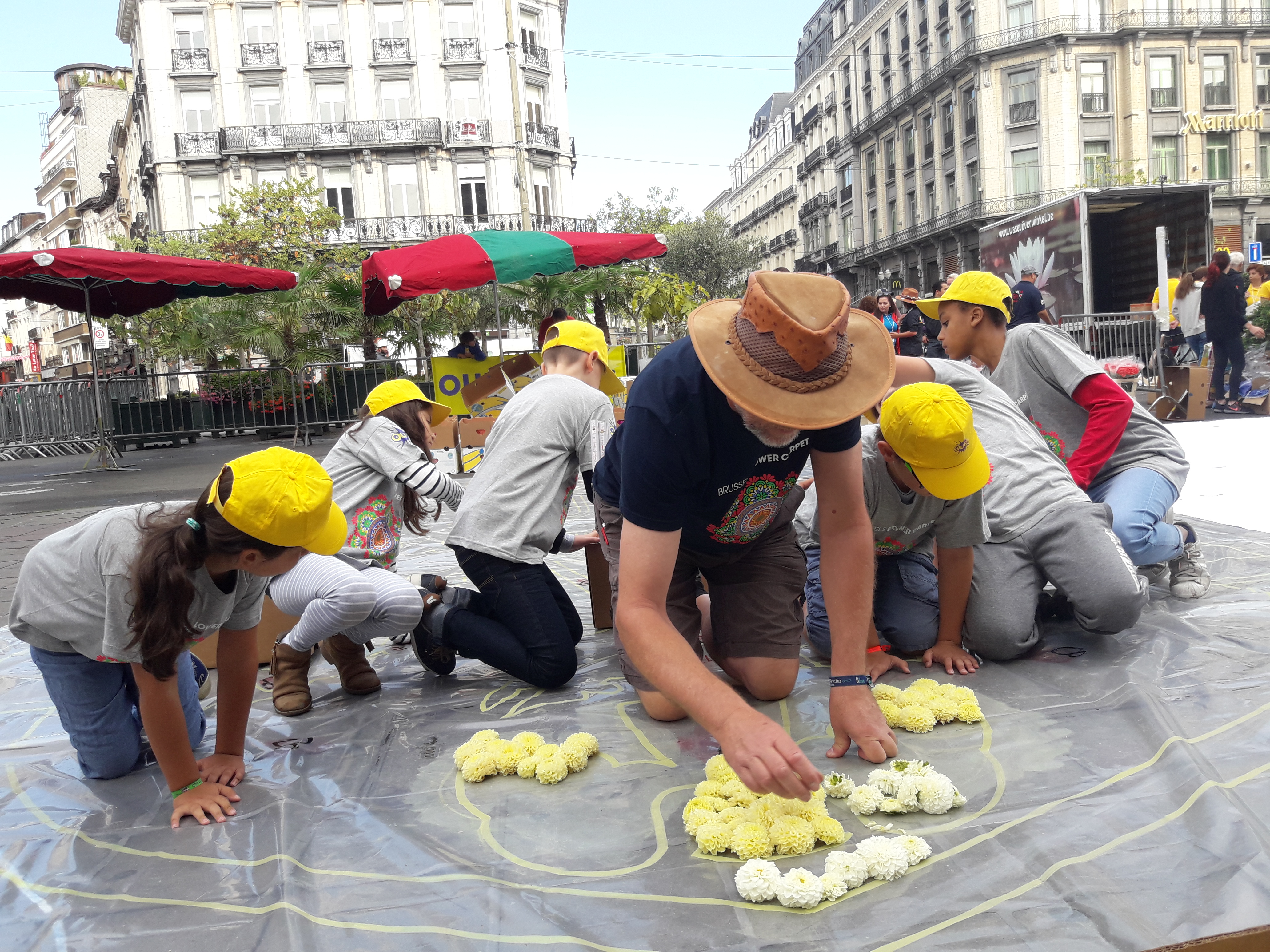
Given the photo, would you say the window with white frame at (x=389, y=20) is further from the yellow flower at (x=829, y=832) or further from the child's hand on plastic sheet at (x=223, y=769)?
the yellow flower at (x=829, y=832)

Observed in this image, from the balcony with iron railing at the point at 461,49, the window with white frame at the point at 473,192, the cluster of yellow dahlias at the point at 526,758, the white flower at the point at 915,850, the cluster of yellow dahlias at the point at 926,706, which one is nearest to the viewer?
the white flower at the point at 915,850

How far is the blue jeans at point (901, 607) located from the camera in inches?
114

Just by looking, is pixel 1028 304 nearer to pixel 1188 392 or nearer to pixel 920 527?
pixel 1188 392

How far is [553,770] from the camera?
Result: 2213mm

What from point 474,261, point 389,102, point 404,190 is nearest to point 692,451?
point 474,261

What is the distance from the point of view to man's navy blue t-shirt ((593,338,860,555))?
6.20 ft

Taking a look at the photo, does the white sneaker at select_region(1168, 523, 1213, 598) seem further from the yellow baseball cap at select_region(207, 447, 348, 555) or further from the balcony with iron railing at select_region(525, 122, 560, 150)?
the balcony with iron railing at select_region(525, 122, 560, 150)

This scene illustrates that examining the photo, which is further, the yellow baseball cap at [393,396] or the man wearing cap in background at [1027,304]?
the man wearing cap in background at [1027,304]

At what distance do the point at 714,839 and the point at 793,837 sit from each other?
0.15m

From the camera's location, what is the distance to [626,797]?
2.12 m

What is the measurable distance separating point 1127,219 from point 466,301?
12.3m

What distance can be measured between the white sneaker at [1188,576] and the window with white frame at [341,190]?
33.9 m

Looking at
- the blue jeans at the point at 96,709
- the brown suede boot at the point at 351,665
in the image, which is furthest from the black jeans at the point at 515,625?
the blue jeans at the point at 96,709

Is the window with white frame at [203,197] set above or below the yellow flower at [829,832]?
above
